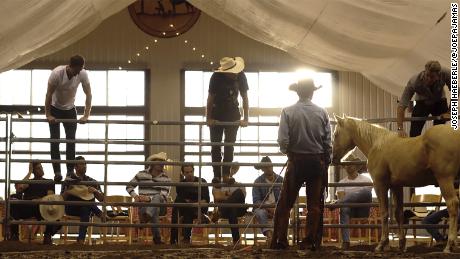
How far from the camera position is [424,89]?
7.66 meters

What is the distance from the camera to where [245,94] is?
8.93m

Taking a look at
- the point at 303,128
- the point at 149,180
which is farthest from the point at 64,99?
the point at 303,128

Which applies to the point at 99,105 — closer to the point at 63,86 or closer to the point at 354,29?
the point at 63,86

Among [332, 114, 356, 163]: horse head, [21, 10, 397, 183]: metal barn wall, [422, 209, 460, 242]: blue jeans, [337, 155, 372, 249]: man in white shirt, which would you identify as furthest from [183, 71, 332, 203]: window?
[332, 114, 356, 163]: horse head

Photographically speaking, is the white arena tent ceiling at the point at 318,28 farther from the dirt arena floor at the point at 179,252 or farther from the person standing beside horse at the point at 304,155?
the dirt arena floor at the point at 179,252

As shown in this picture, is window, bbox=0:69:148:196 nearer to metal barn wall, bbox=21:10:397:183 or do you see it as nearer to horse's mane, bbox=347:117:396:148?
metal barn wall, bbox=21:10:397:183

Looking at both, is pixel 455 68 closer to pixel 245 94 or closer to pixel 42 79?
pixel 245 94

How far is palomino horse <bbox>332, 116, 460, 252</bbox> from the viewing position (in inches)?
283

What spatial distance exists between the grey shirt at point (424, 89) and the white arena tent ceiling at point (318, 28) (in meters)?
0.15

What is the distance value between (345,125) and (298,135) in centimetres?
94

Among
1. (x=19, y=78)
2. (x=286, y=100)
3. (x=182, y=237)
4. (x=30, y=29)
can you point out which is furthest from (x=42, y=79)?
(x=30, y=29)

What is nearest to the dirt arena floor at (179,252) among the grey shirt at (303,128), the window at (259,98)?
the grey shirt at (303,128)

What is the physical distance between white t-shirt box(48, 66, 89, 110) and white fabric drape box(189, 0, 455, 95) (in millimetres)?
1773

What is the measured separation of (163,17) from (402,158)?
890 centimetres
